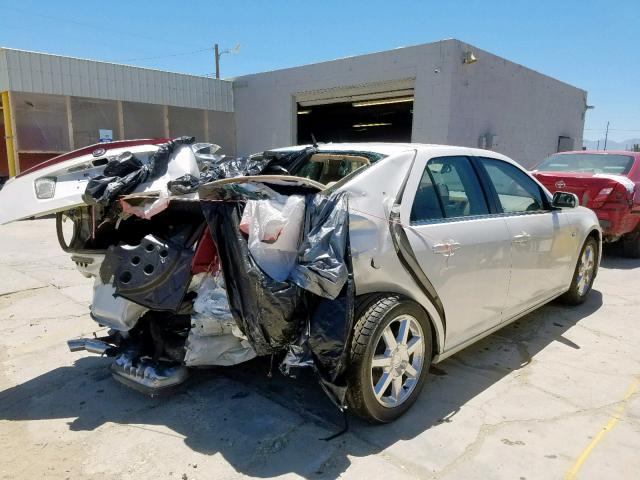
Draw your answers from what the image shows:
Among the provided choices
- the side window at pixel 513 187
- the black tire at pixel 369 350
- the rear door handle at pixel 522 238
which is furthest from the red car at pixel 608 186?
the black tire at pixel 369 350

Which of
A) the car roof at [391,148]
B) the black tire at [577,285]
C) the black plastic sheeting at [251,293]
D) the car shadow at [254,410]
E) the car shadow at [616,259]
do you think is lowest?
the car shadow at [254,410]

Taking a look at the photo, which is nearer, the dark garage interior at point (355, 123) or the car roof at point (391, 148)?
the car roof at point (391, 148)

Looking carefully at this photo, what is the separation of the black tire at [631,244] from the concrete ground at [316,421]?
4.19 m

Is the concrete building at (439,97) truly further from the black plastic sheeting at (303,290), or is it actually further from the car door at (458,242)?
the black plastic sheeting at (303,290)

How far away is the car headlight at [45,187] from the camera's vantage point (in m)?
2.70

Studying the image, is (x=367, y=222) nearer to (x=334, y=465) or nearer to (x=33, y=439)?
(x=334, y=465)

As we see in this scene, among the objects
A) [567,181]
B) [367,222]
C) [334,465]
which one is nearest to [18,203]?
[367,222]

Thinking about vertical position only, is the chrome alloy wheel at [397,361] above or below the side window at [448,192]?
below

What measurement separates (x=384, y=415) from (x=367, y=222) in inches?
44.7

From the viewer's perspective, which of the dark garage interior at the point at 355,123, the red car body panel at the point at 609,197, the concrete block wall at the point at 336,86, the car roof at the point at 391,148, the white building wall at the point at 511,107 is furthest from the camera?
the dark garage interior at the point at 355,123

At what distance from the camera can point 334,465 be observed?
2410mm

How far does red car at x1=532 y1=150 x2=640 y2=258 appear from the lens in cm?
688

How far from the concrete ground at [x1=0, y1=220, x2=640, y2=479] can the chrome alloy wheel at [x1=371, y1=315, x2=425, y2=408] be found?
191 mm

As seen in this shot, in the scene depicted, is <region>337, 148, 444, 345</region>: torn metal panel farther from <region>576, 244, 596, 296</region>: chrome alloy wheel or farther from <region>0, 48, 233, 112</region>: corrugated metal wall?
<region>0, 48, 233, 112</region>: corrugated metal wall
